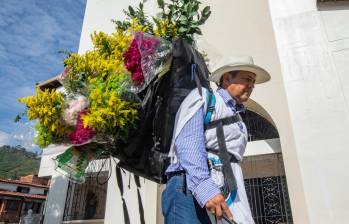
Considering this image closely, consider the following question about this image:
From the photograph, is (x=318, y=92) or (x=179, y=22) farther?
(x=318, y=92)

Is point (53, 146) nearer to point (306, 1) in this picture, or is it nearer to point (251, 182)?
point (251, 182)

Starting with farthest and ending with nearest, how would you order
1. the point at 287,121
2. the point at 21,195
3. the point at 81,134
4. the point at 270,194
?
the point at 21,195
the point at 270,194
the point at 287,121
the point at 81,134

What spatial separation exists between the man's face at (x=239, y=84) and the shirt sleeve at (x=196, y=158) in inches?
14.3

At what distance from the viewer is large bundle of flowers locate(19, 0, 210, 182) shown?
1735 millimetres

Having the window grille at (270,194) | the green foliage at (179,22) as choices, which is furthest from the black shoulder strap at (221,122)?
the window grille at (270,194)

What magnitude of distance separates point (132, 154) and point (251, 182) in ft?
11.3

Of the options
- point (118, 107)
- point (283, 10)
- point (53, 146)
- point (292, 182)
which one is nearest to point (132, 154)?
point (118, 107)

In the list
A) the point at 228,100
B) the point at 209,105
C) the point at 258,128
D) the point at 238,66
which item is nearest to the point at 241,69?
the point at 238,66

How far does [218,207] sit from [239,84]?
868mm

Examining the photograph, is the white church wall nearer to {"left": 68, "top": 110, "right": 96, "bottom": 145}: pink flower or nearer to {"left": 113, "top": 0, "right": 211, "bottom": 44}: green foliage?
{"left": 113, "top": 0, "right": 211, "bottom": 44}: green foliage

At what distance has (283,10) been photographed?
490 cm

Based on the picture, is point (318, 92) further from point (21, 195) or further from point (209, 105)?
point (21, 195)

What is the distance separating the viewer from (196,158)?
146 centimetres

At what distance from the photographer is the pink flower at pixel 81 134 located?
1.78 metres
